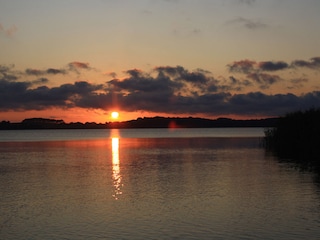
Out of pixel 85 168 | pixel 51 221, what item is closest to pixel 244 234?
pixel 51 221

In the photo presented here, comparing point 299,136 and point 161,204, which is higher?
point 299,136

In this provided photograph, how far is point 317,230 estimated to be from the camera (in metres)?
19.7

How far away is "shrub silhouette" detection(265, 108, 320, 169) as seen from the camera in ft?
193

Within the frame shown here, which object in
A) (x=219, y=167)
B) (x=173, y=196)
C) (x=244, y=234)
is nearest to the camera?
(x=244, y=234)

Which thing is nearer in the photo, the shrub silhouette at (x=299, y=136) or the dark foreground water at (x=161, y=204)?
the dark foreground water at (x=161, y=204)

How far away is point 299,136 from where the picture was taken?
63.8 m

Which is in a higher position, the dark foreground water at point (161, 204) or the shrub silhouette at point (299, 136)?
the shrub silhouette at point (299, 136)

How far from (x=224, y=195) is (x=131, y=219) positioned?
331 inches

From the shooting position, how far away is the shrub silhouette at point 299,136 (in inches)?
2311

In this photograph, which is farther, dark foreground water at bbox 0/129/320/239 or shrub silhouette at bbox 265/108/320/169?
shrub silhouette at bbox 265/108/320/169

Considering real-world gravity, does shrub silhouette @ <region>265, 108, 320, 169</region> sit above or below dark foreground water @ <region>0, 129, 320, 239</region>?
above

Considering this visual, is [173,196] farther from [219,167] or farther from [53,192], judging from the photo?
[219,167]

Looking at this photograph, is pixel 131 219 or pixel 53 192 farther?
pixel 53 192

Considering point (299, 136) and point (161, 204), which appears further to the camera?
point (299, 136)
